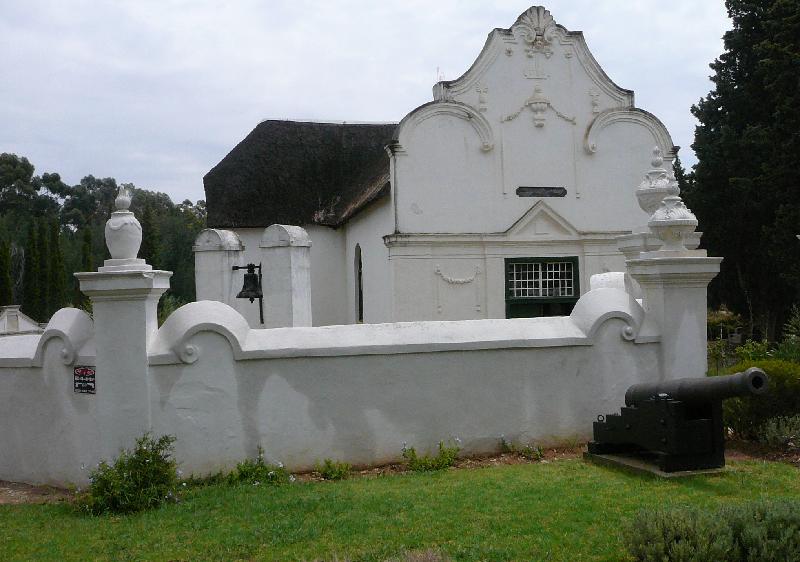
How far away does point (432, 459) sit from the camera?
9031 millimetres

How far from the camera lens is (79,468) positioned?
28.7ft

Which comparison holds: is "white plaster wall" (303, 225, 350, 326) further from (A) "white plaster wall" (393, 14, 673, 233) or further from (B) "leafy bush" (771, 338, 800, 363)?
(B) "leafy bush" (771, 338, 800, 363)

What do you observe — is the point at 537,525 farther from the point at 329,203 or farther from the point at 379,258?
the point at 329,203

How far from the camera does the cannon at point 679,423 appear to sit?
24.3 feet

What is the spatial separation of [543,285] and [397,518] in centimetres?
1345

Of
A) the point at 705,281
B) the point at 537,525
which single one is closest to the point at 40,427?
the point at 537,525

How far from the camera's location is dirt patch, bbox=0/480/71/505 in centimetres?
848

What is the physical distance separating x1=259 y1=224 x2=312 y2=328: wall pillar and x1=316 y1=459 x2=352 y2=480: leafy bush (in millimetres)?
4777

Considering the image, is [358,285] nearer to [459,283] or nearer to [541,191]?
[459,283]

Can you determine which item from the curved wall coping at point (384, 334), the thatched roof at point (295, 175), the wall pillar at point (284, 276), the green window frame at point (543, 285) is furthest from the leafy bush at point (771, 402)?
the thatched roof at point (295, 175)

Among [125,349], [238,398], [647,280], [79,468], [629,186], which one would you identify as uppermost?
[629,186]

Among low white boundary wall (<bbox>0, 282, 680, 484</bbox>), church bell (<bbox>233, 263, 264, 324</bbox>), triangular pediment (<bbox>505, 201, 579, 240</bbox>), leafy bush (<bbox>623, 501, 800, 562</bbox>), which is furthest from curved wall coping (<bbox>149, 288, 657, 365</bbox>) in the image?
triangular pediment (<bbox>505, 201, 579, 240</bbox>)

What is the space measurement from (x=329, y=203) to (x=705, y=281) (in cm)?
1509

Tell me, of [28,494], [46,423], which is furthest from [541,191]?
[28,494]
